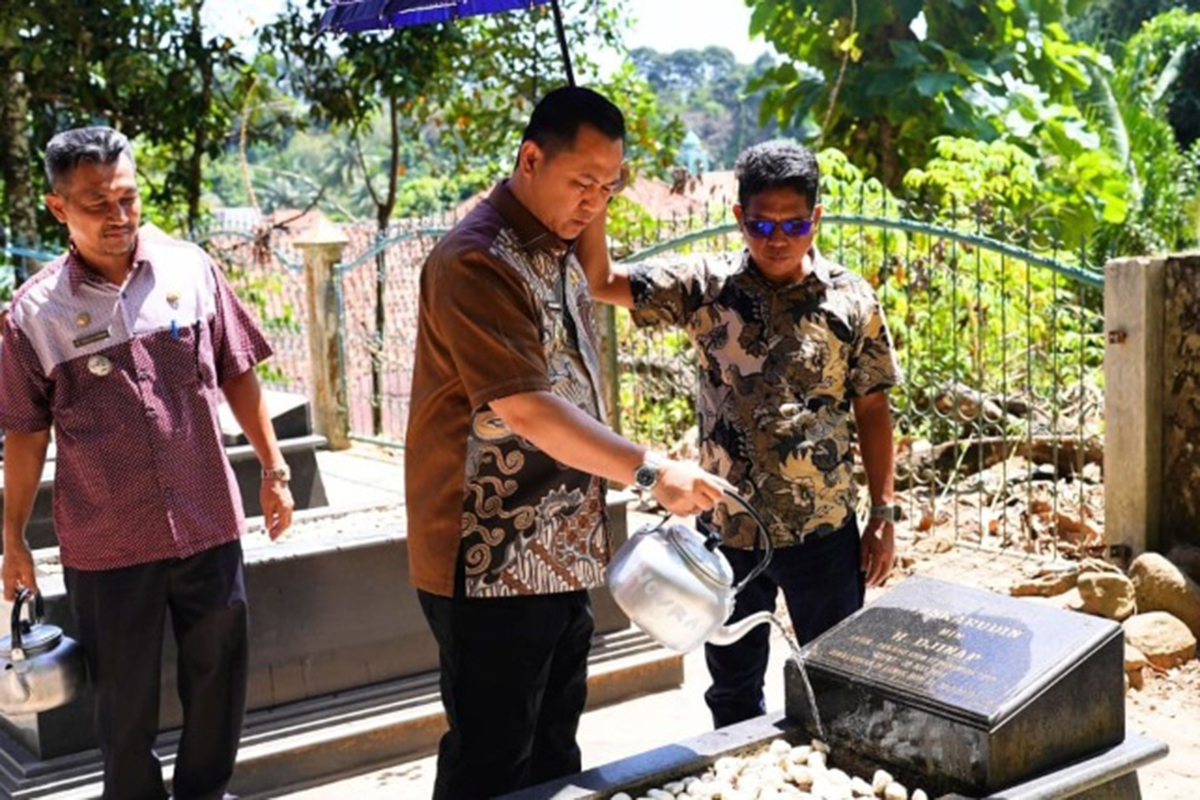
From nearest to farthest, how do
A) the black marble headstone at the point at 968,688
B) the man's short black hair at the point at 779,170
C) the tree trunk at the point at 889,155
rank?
1. the black marble headstone at the point at 968,688
2. the man's short black hair at the point at 779,170
3. the tree trunk at the point at 889,155

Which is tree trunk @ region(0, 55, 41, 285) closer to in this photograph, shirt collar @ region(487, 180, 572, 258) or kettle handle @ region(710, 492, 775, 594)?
shirt collar @ region(487, 180, 572, 258)

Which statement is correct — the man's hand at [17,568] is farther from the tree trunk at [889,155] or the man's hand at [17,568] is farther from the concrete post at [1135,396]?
the tree trunk at [889,155]

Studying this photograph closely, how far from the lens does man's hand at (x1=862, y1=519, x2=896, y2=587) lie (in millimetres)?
3141

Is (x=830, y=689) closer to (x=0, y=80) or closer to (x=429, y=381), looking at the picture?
(x=429, y=381)

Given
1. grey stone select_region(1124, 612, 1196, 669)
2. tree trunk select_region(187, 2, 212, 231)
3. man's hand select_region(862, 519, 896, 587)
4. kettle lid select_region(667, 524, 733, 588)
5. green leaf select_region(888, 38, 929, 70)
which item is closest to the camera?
kettle lid select_region(667, 524, 733, 588)

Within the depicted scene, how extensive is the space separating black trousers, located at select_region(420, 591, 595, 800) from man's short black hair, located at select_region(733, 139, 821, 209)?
0.96 m

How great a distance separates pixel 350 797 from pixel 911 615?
67.8 inches

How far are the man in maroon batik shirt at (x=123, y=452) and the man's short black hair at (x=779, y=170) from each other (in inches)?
50.6

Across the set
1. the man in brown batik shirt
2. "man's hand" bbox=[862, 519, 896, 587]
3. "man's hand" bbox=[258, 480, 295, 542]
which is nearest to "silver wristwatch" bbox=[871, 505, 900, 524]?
"man's hand" bbox=[862, 519, 896, 587]

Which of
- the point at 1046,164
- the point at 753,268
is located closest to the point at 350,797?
the point at 753,268

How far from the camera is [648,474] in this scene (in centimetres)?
224

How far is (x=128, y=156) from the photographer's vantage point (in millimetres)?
2967

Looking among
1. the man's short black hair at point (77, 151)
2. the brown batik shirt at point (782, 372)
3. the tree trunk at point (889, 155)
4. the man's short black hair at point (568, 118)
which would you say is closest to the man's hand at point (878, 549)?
the brown batik shirt at point (782, 372)

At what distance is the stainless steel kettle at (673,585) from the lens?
2291 mm
